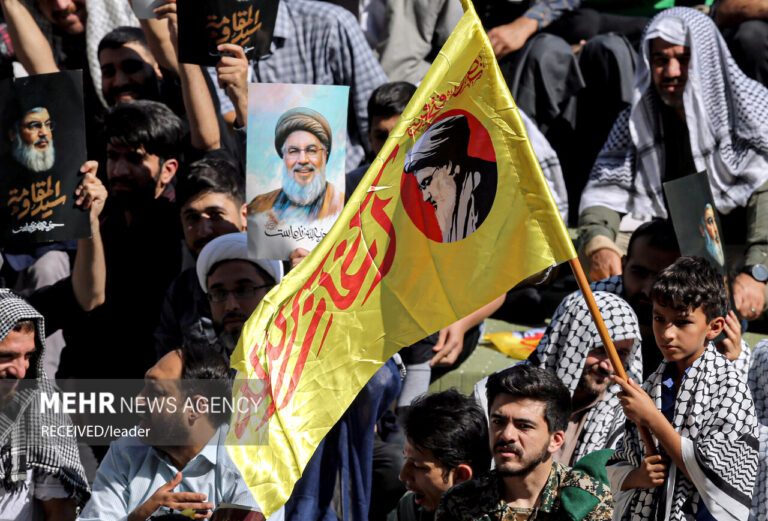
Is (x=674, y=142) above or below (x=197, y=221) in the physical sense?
above

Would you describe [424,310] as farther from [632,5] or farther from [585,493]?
[632,5]

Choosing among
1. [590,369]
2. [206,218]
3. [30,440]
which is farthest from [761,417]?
[30,440]

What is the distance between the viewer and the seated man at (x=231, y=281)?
484 centimetres

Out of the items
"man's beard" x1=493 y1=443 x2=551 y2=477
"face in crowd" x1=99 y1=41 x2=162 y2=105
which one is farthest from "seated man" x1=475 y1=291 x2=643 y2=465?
"face in crowd" x1=99 y1=41 x2=162 y2=105

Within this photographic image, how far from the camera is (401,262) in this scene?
3729 millimetres

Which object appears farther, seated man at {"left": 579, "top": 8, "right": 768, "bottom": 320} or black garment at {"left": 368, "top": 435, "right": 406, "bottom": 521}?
seated man at {"left": 579, "top": 8, "right": 768, "bottom": 320}

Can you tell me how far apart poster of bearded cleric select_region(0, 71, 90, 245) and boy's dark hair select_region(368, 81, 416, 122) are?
4.20 ft

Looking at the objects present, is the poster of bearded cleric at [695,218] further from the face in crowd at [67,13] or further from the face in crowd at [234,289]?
the face in crowd at [67,13]

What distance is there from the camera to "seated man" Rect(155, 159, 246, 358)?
5141 mm

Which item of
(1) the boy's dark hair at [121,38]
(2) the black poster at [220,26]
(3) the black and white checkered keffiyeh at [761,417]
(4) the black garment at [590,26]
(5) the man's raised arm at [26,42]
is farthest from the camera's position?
(4) the black garment at [590,26]

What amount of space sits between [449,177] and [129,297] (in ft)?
7.41

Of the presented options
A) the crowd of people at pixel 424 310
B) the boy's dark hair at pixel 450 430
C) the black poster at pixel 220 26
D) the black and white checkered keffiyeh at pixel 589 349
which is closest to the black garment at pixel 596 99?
the crowd of people at pixel 424 310

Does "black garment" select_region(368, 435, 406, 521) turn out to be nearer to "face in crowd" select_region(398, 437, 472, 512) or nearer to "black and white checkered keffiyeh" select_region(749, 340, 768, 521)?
"face in crowd" select_region(398, 437, 472, 512)

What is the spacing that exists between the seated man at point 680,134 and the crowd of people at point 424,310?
1cm
